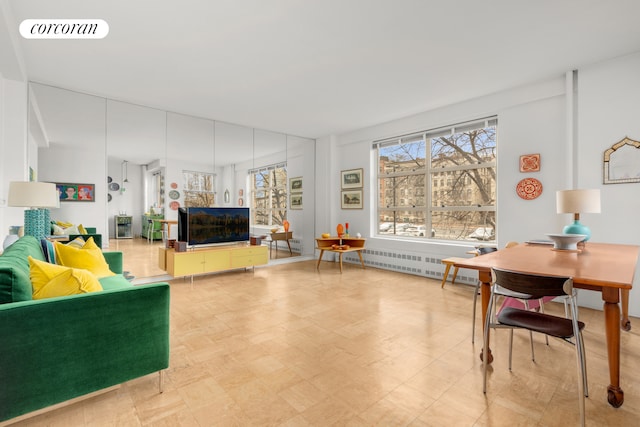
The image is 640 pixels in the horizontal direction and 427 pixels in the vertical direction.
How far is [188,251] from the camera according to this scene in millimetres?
4762

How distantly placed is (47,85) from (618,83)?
692 cm

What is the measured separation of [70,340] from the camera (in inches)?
61.2

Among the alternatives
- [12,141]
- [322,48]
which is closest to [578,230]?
[322,48]

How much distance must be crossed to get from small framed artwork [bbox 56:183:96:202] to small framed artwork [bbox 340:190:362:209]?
437cm

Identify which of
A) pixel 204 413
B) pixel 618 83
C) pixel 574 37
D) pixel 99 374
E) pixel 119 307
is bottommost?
pixel 204 413

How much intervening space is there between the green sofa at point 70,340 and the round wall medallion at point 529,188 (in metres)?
4.36

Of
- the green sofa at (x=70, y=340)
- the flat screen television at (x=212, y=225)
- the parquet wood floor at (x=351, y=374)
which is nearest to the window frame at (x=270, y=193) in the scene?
the flat screen television at (x=212, y=225)

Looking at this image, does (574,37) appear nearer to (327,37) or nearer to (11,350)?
(327,37)

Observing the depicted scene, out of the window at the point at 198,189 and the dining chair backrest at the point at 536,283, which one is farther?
the window at the point at 198,189

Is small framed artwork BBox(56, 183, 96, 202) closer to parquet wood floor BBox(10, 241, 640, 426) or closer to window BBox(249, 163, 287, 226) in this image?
parquet wood floor BBox(10, 241, 640, 426)

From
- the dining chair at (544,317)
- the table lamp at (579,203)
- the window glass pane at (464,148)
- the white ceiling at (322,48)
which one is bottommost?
the dining chair at (544,317)

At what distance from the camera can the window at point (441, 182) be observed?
459cm

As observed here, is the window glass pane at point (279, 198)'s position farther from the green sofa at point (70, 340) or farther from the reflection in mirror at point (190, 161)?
the green sofa at point (70, 340)

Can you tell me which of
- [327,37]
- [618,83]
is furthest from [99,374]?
[618,83]
